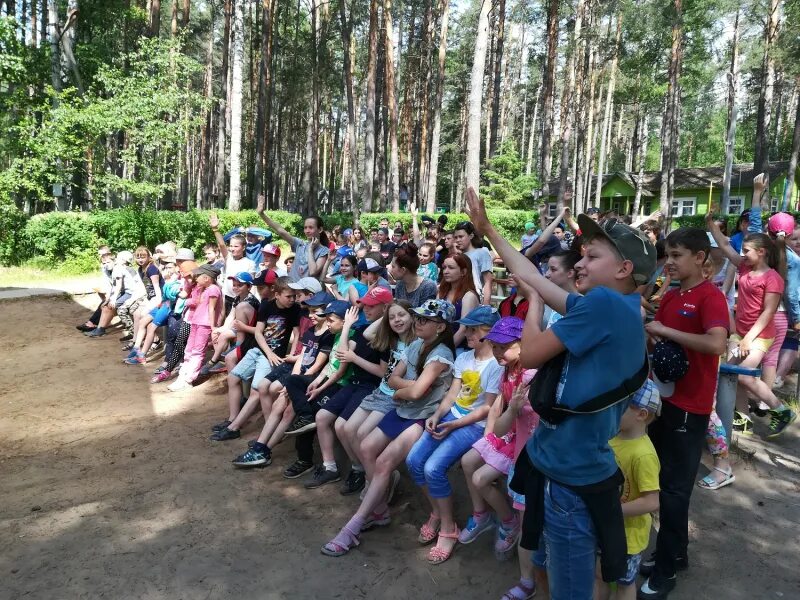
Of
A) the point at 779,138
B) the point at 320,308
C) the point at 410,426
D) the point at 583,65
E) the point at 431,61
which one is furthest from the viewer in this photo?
the point at 779,138

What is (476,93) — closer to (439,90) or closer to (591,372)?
(439,90)

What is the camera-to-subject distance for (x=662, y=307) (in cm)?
335

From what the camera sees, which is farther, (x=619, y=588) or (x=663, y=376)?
(x=663, y=376)

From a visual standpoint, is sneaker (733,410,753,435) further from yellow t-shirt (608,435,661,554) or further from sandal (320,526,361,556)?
sandal (320,526,361,556)

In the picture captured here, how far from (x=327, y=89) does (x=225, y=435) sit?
103 feet

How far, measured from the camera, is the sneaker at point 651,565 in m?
3.37

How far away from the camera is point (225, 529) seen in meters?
4.19

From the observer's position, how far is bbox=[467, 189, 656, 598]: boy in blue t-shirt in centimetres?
198

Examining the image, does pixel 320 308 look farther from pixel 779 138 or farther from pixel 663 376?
pixel 779 138

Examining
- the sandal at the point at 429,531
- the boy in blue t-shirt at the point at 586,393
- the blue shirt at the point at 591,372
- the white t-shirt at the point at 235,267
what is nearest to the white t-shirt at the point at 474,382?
the sandal at the point at 429,531

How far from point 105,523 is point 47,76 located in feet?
53.6

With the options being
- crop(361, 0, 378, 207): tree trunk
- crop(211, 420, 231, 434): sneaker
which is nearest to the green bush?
crop(211, 420, 231, 434): sneaker

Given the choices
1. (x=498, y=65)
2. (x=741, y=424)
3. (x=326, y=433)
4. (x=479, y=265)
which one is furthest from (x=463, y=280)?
(x=498, y=65)

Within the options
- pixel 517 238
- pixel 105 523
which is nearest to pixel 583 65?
pixel 517 238
